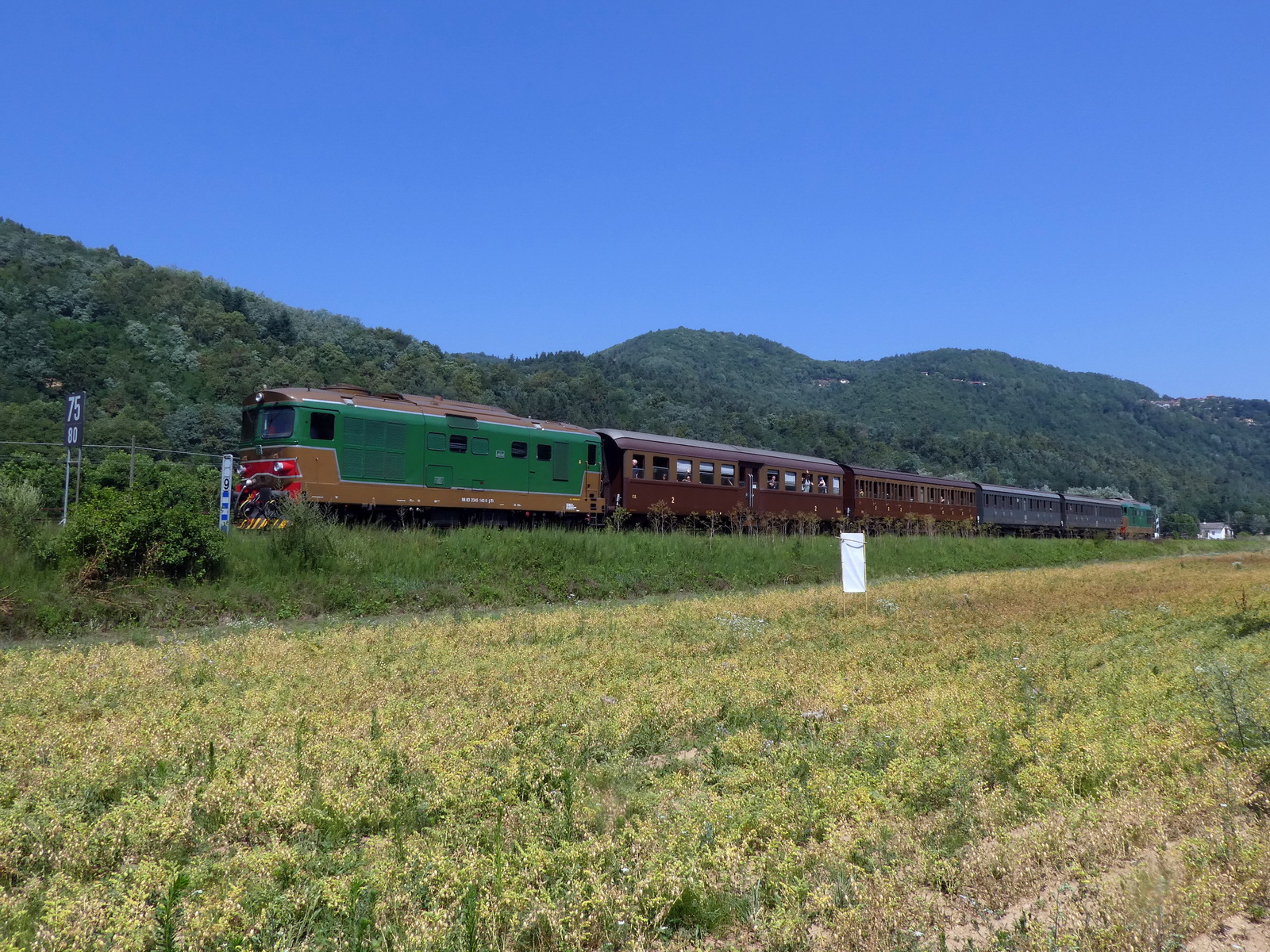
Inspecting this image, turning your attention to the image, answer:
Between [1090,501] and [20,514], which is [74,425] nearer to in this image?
[20,514]

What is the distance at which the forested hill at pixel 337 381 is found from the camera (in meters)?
49.6

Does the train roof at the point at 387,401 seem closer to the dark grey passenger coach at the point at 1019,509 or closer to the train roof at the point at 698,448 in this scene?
the train roof at the point at 698,448

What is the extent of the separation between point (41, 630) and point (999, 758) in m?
12.1

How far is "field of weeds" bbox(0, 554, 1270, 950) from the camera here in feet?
10.4

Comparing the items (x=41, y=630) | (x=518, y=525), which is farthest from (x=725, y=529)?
(x=41, y=630)

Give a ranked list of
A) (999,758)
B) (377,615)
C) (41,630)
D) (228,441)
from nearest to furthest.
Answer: (999,758) → (41,630) → (377,615) → (228,441)

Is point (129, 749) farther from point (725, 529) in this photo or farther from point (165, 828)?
point (725, 529)

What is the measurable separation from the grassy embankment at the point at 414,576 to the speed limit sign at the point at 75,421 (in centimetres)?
435

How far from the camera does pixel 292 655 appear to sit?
888 centimetres

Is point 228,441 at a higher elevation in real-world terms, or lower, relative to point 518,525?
higher

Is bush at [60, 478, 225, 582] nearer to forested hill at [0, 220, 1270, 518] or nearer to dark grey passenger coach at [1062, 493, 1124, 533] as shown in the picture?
forested hill at [0, 220, 1270, 518]

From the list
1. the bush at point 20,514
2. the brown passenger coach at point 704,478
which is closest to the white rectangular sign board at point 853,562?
the brown passenger coach at point 704,478

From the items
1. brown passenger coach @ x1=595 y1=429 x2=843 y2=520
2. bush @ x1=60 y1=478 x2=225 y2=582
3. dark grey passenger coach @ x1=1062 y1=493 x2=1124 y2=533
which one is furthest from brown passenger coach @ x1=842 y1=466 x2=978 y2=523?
bush @ x1=60 y1=478 x2=225 y2=582

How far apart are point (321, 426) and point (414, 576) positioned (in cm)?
466
